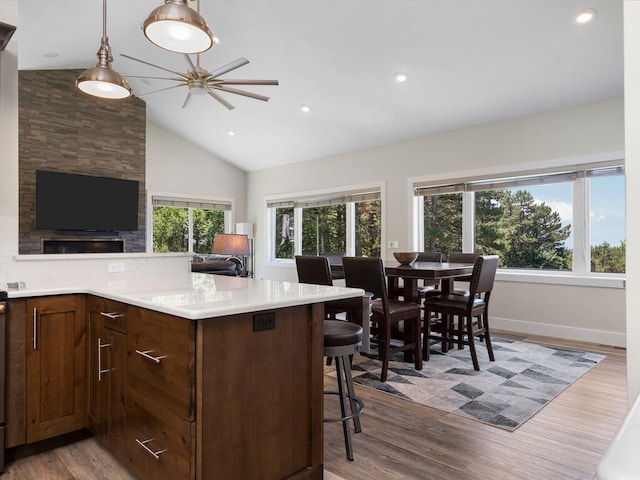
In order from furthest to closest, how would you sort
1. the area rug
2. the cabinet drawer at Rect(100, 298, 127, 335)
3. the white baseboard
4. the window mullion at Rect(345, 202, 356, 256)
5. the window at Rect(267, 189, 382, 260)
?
the window mullion at Rect(345, 202, 356, 256) → the window at Rect(267, 189, 382, 260) → the white baseboard → the area rug → the cabinet drawer at Rect(100, 298, 127, 335)

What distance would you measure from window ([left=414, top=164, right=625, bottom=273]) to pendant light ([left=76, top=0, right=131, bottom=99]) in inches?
163

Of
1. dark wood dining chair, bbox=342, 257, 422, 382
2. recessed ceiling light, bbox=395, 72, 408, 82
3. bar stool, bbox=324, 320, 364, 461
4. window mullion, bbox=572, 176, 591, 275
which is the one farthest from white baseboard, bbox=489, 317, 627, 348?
bar stool, bbox=324, 320, 364, 461

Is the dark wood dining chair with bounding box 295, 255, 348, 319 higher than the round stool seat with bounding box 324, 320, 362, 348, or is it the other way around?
the dark wood dining chair with bounding box 295, 255, 348, 319

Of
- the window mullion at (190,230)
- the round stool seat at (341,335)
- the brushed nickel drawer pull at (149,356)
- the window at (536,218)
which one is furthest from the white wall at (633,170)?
the window mullion at (190,230)

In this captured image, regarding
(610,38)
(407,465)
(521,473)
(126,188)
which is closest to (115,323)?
(407,465)

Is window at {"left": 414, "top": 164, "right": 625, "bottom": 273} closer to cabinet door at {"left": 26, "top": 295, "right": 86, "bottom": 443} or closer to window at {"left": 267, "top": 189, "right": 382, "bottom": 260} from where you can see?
window at {"left": 267, "top": 189, "right": 382, "bottom": 260}

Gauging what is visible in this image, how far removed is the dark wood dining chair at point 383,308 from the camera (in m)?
3.14

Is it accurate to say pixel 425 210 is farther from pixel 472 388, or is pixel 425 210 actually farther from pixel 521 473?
pixel 521 473

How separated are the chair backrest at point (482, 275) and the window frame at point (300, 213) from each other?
8.48 ft

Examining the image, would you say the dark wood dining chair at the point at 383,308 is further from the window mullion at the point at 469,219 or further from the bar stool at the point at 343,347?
the window mullion at the point at 469,219

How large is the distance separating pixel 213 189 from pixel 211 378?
7.08 meters

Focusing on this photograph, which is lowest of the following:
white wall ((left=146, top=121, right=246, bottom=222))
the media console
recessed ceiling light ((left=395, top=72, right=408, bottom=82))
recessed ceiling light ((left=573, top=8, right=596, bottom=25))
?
the media console

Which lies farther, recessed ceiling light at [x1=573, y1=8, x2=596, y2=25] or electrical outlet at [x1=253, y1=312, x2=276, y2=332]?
recessed ceiling light at [x1=573, y1=8, x2=596, y2=25]

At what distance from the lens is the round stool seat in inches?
79.0
